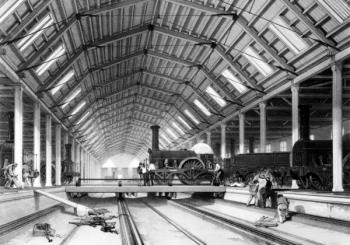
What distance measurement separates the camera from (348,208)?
1066 cm

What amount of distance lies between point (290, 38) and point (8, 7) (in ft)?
36.5

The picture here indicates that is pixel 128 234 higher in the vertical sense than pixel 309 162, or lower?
lower

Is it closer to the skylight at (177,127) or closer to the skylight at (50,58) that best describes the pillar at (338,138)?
the skylight at (50,58)

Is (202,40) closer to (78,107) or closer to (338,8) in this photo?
(338,8)

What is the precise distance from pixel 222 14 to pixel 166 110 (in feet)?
72.8

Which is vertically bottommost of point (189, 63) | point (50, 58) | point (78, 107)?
point (78, 107)

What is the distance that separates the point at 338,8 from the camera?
48.5ft

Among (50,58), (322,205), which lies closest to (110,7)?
(50,58)

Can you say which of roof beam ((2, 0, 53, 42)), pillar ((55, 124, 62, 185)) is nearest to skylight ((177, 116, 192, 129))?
pillar ((55, 124, 62, 185))

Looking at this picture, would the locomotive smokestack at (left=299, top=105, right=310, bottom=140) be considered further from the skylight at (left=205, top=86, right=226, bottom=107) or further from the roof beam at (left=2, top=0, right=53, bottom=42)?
the roof beam at (left=2, top=0, right=53, bottom=42)

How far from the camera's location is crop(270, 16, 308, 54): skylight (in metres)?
18.3

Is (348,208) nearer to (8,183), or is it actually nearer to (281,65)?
(281,65)

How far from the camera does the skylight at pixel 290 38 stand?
18277mm

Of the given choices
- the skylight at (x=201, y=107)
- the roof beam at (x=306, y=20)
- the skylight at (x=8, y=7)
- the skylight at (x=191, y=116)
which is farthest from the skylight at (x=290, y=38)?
the skylight at (x=191, y=116)
